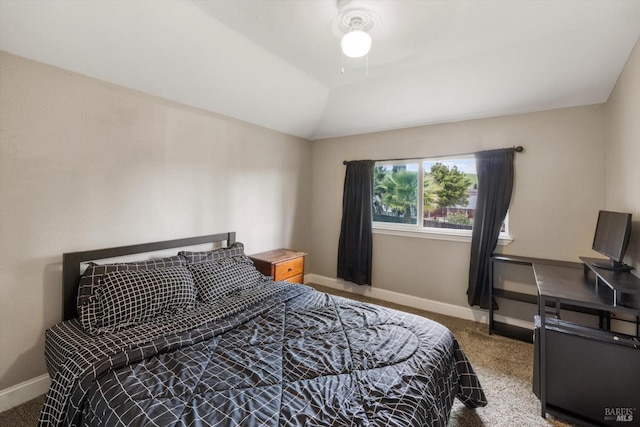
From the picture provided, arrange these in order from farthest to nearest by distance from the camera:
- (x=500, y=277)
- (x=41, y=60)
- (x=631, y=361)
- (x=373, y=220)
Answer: (x=373, y=220) < (x=500, y=277) < (x=41, y=60) < (x=631, y=361)

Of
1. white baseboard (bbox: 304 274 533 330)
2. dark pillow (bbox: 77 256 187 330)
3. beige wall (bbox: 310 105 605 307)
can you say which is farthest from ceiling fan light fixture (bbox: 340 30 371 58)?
white baseboard (bbox: 304 274 533 330)

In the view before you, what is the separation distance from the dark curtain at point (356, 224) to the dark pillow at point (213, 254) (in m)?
1.59

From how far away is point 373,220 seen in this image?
387 centimetres

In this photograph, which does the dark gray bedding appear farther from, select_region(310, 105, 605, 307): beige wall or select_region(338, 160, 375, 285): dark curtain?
select_region(338, 160, 375, 285): dark curtain

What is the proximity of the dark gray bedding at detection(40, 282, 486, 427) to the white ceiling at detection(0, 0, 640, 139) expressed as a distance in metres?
1.89

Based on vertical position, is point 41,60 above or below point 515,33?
below

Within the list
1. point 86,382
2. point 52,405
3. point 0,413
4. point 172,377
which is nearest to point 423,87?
point 172,377

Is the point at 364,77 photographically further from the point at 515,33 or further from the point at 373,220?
the point at 373,220

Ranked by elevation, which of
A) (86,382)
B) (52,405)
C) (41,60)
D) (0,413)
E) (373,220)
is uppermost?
(41,60)

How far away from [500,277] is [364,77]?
2.54 m

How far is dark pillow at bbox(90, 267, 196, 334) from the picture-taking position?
1.76m

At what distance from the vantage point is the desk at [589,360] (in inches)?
60.9

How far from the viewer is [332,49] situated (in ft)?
7.45

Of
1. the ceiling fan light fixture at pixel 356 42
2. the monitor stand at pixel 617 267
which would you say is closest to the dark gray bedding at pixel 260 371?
the monitor stand at pixel 617 267
